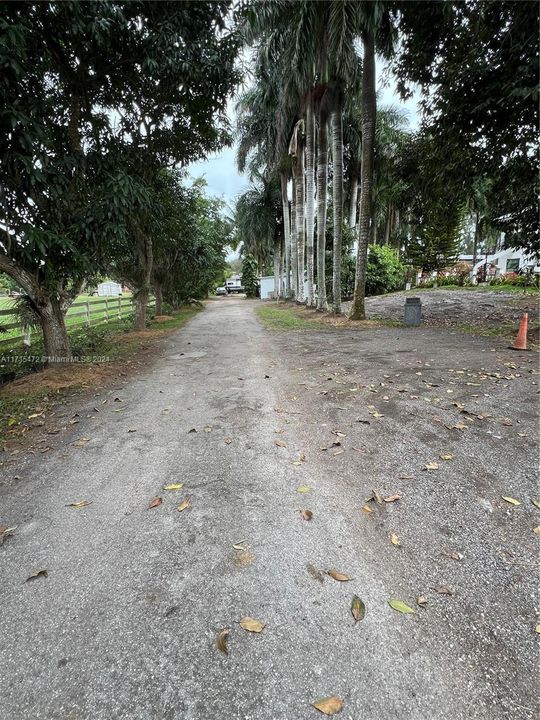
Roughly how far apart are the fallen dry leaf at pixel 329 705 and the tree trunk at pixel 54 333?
6.49 meters

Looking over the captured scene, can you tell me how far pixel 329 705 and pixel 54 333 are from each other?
6578mm

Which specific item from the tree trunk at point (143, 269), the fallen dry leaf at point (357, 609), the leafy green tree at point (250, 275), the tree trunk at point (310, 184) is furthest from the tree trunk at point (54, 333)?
the leafy green tree at point (250, 275)

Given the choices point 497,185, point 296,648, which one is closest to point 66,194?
point 296,648

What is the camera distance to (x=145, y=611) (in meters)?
1.81

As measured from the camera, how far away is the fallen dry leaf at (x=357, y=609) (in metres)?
1.76

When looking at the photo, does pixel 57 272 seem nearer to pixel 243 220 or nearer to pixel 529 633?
pixel 529 633

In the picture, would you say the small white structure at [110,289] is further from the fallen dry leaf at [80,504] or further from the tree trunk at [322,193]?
the fallen dry leaf at [80,504]

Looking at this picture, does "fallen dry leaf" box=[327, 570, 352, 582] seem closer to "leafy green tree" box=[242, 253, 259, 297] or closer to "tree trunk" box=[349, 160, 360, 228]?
"tree trunk" box=[349, 160, 360, 228]

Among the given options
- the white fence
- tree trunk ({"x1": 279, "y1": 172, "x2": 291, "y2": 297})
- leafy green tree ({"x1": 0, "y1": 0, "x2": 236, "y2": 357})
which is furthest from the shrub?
leafy green tree ({"x1": 0, "y1": 0, "x2": 236, "y2": 357})

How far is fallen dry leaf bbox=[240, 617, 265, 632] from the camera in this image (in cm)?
169

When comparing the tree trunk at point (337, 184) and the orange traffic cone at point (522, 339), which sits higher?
the tree trunk at point (337, 184)

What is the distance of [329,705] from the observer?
1396mm

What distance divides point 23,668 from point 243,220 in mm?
25998

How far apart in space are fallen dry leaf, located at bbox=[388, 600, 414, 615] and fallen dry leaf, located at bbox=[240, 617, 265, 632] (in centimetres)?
65
